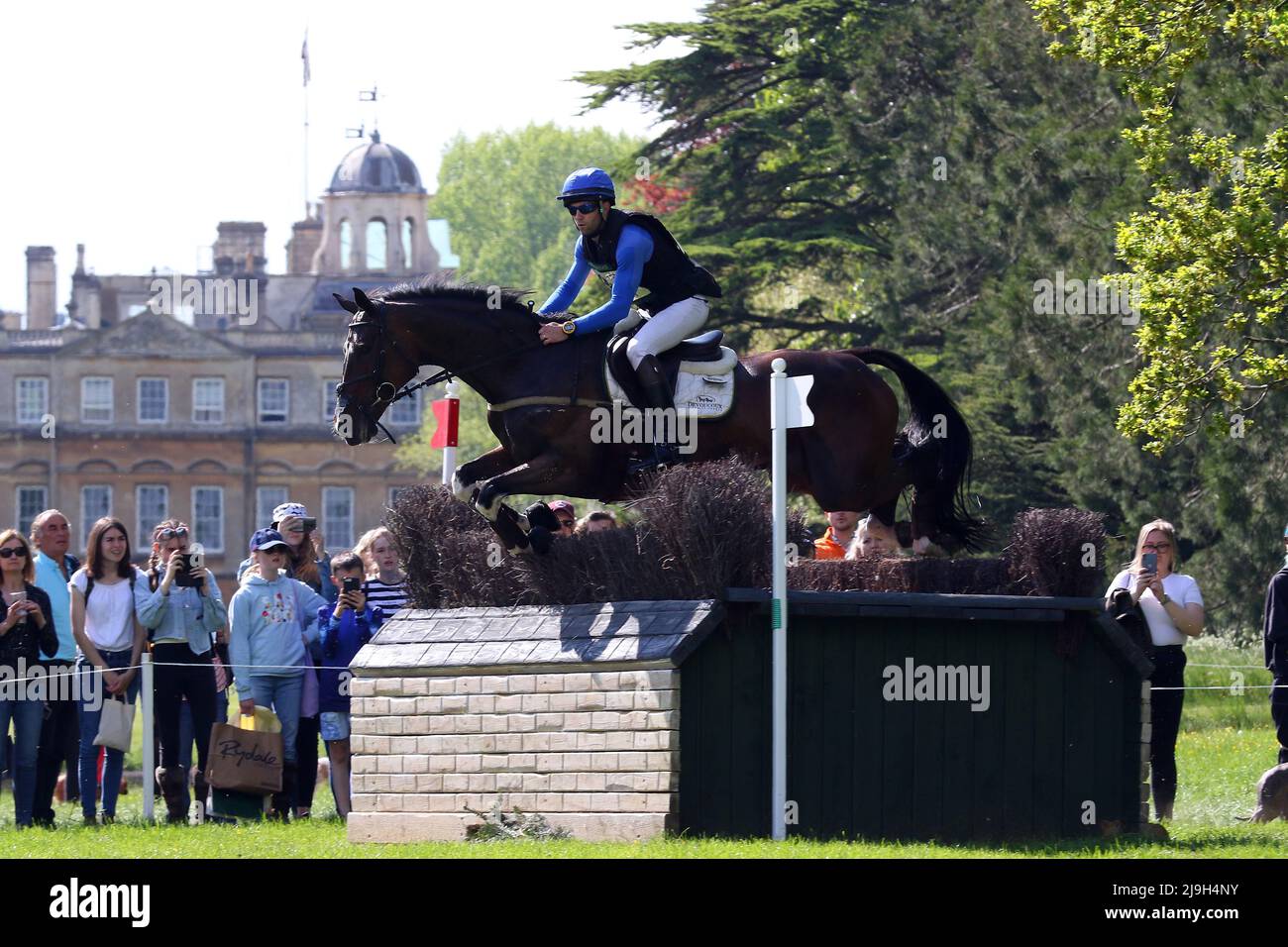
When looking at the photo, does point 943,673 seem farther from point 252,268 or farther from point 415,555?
point 252,268

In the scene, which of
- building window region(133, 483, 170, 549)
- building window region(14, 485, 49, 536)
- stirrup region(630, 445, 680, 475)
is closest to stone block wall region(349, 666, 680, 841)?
stirrup region(630, 445, 680, 475)

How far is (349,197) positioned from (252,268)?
2002cm

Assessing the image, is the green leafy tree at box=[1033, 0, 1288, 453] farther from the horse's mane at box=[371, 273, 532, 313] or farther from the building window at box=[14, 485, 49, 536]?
the building window at box=[14, 485, 49, 536]

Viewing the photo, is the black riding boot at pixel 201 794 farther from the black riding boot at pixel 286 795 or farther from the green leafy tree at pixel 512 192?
the green leafy tree at pixel 512 192

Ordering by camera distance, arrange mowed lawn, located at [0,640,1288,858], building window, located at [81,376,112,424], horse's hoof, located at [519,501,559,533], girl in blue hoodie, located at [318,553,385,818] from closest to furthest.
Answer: mowed lawn, located at [0,640,1288,858]
horse's hoof, located at [519,501,559,533]
girl in blue hoodie, located at [318,553,385,818]
building window, located at [81,376,112,424]

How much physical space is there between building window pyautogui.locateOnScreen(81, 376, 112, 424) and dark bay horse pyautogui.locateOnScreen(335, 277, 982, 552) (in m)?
83.0

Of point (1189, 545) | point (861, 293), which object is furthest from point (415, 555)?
point (861, 293)

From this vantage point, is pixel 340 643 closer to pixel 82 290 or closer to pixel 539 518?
pixel 539 518

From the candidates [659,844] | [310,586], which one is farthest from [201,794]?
[659,844]

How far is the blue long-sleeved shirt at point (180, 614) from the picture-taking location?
55.7 ft

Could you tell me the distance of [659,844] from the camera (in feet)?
40.9

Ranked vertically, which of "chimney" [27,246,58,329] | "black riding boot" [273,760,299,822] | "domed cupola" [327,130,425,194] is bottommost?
"black riding boot" [273,760,299,822]

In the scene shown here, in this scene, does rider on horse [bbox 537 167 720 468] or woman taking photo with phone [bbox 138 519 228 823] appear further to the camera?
woman taking photo with phone [bbox 138 519 228 823]

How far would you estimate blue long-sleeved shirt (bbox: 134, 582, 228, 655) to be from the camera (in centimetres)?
1697
